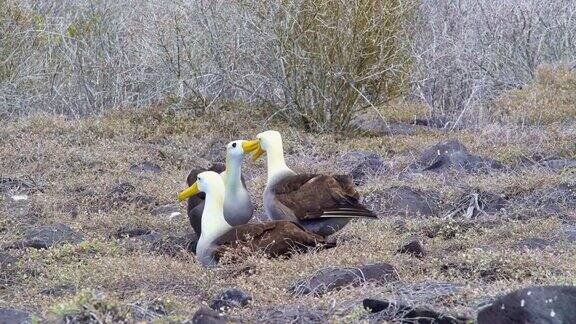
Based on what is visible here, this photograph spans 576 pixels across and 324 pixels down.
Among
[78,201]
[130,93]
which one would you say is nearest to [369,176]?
[78,201]

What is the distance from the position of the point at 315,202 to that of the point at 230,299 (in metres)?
1.98

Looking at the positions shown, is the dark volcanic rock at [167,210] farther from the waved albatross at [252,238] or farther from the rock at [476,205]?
the rock at [476,205]

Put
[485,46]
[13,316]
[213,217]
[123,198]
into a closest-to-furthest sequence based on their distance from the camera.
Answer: [13,316], [213,217], [123,198], [485,46]

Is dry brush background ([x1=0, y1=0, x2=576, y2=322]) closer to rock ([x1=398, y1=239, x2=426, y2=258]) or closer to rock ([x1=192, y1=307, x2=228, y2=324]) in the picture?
rock ([x1=398, y1=239, x2=426, y2=258])

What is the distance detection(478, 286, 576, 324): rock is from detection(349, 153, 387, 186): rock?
199 inches

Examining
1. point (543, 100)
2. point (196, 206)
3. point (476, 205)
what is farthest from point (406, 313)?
point (543, 100)

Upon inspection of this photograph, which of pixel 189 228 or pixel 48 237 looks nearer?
pixel 48 237

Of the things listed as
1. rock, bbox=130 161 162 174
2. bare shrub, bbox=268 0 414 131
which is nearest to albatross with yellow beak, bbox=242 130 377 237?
rock, bbox=130 161 162 174

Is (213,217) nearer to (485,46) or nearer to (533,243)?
(533,243)

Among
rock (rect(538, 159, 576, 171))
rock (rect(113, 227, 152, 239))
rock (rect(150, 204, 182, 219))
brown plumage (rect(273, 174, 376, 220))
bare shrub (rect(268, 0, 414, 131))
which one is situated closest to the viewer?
brown plumage (rect(273, 174, 376, 220))

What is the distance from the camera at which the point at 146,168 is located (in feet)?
32.9

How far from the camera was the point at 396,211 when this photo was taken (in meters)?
7.99

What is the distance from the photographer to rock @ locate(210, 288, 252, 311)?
16.5 feet

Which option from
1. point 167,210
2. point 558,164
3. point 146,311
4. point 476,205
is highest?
point 146,311
